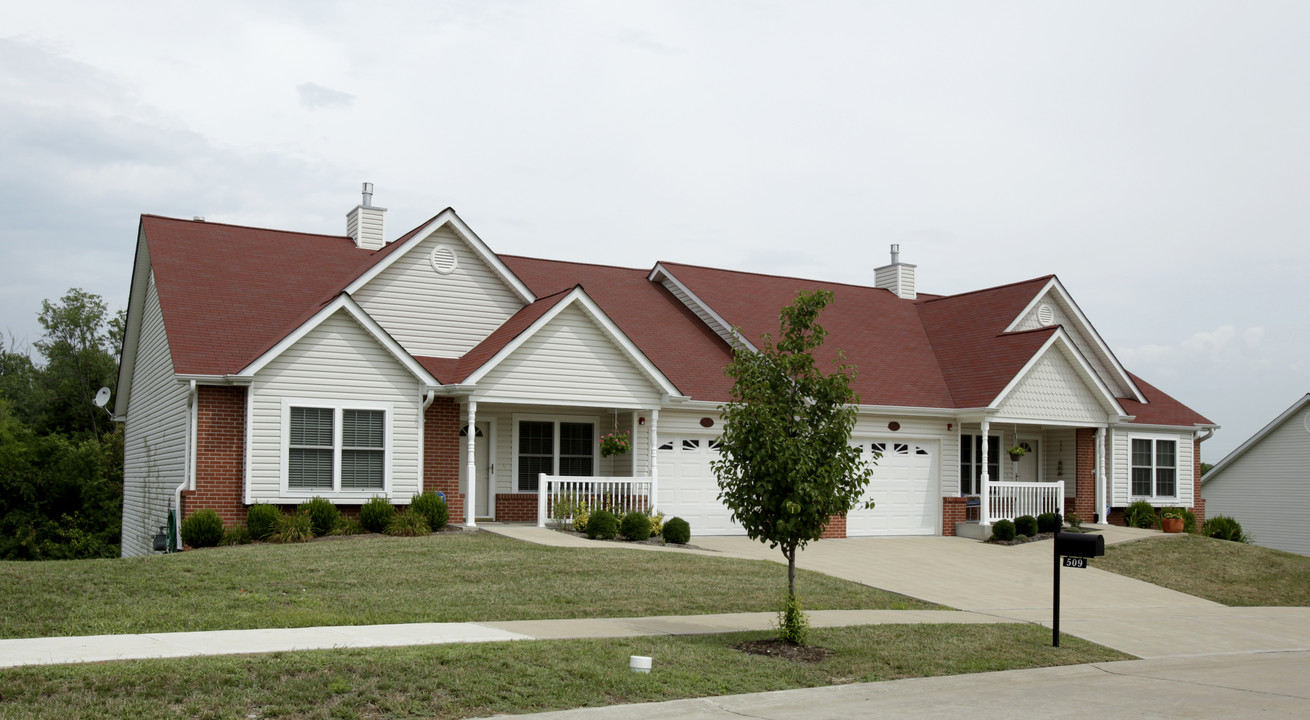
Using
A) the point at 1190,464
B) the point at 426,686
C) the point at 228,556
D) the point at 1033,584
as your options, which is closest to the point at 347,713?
the point at 426,686

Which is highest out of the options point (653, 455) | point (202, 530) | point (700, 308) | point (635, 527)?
point (700, 308)

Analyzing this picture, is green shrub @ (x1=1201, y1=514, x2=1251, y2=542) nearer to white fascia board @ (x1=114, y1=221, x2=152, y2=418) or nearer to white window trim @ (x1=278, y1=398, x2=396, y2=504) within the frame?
white window trim @ (x1=278, y1=398, x2=396, y2=504)

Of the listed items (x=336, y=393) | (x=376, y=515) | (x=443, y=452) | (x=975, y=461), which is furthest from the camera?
(x=975, y=461)

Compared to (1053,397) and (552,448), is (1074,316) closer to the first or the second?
(1053,397)

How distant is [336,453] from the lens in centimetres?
2086

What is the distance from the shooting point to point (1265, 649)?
48.4 feet

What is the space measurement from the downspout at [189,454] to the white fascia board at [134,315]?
210 inches

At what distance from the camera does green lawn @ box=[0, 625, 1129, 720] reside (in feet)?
28.0

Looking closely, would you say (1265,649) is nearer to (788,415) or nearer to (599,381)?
(788,415)

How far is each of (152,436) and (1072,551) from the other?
1853cm

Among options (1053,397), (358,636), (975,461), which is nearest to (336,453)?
(358,636)

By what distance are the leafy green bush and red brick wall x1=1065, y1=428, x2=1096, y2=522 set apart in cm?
359

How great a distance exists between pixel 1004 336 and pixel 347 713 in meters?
23.4

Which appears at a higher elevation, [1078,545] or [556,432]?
[556,432]
